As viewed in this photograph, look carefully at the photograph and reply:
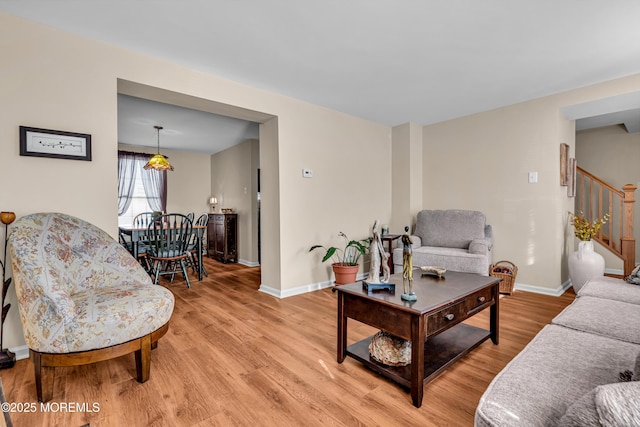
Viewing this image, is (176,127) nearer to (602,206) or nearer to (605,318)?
(605,318)

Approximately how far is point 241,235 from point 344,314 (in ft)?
13.6

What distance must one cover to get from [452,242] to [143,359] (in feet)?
11.4

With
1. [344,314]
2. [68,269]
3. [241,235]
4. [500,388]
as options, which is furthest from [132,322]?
[241,235]

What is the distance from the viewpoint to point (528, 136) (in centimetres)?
367

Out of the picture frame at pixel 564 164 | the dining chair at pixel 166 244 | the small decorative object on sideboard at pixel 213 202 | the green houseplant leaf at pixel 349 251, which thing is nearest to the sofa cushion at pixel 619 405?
the green houseplant leaf at pixel 349 251

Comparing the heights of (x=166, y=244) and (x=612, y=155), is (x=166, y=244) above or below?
below

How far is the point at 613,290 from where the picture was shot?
78.5 inches

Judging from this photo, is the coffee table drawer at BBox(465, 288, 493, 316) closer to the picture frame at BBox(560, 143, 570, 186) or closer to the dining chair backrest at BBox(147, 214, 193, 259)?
the picture frame at BBox(560, 143, 570, 186)

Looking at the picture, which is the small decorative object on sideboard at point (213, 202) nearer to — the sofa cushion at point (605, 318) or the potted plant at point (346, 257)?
the potted plant at point (346, 257)

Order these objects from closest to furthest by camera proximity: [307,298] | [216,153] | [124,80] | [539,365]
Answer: [539,365]
[124,80]
[307,298]
[216,153]

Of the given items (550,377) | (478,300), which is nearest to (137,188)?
(478,300)

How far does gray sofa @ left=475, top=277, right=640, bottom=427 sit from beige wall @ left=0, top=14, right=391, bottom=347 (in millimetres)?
2632

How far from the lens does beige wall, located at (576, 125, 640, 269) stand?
14.8 feet

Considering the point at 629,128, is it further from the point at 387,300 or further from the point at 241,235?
the point at 241,235
